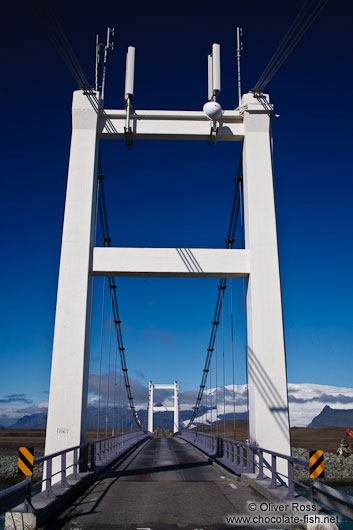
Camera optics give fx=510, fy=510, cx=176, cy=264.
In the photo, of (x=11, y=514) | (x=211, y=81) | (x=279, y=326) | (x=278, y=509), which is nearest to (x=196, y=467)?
(x=279, y=326)

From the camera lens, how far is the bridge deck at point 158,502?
24.2ft

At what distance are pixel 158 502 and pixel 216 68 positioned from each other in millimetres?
11208

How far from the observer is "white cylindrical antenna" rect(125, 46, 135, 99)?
14031 mm

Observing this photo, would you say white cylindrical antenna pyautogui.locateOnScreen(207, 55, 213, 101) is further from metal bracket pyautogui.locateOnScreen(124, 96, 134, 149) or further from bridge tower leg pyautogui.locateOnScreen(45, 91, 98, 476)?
bridge tower leg pyautogui.locateOnScreen(45, 91, 98, 476)

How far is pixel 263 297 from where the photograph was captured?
12898 mm

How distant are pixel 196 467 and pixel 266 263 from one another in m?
7.26

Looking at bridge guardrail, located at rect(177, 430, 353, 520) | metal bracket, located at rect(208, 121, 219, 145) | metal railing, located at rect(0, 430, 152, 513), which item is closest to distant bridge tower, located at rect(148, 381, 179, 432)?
bridge guardrail, located at rect(177, 430, 353, 520)

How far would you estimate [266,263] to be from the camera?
1323cm

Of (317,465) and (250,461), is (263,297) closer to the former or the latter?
(250,461)

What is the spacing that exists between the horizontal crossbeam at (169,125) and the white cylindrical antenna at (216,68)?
744mm

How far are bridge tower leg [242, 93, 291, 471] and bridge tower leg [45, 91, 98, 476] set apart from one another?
4171 mm

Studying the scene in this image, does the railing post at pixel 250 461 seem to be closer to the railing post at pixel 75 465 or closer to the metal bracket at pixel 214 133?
the railing post at pixel 75 465

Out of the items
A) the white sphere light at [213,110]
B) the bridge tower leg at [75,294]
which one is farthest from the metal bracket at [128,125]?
the white sphere light at [213,110]

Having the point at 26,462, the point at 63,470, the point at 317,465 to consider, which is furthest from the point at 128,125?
the point at 317,465
